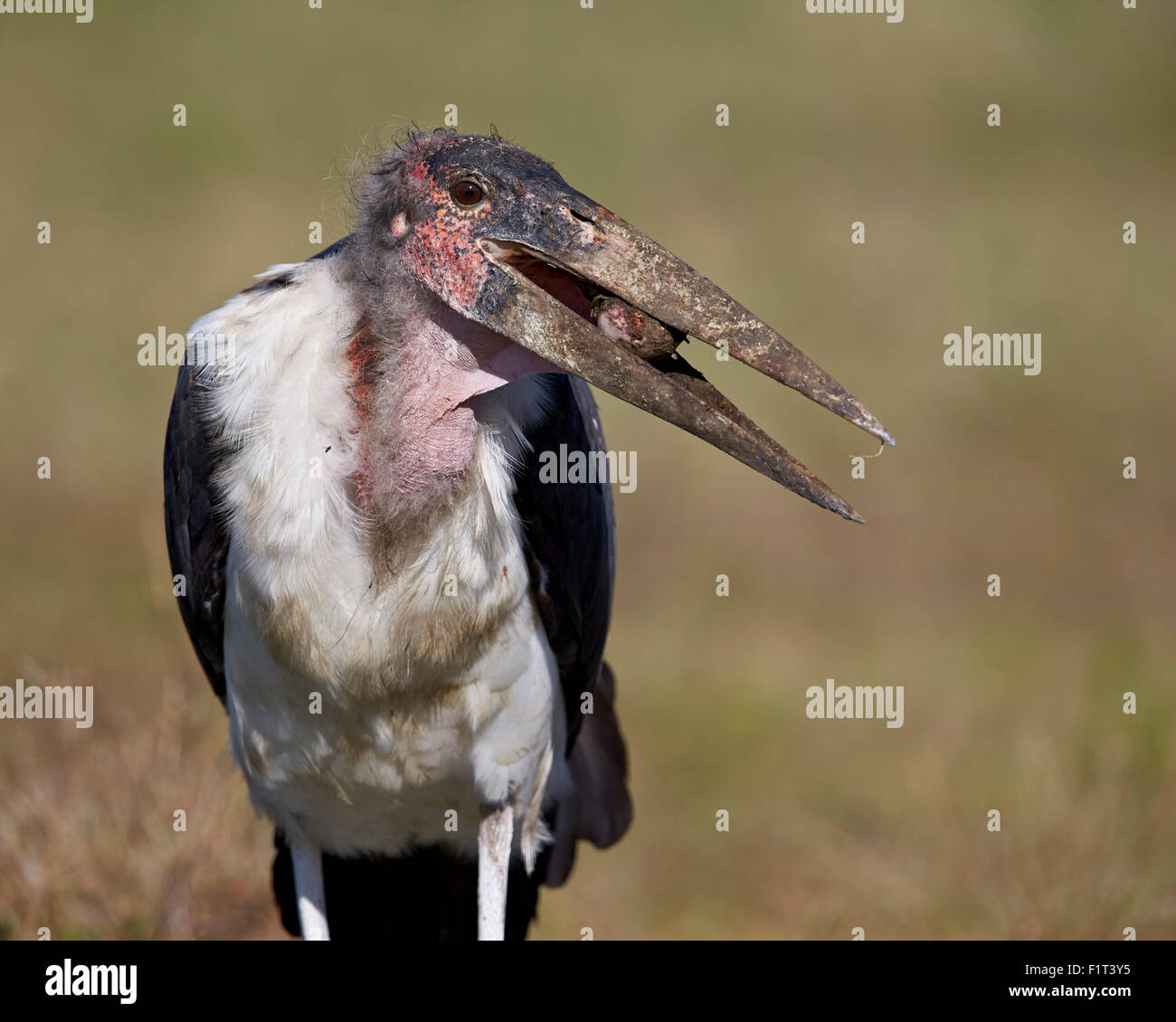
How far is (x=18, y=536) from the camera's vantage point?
1152cm

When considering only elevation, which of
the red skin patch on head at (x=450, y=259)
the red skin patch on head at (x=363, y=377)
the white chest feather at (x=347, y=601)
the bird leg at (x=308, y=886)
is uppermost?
the red skin patch on head at (x=450, y=259)

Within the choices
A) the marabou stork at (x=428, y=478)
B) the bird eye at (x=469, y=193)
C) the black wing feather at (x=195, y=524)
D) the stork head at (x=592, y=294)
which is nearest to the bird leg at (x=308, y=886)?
the marabou stork at (x=428, y=478)

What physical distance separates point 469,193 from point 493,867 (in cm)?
197

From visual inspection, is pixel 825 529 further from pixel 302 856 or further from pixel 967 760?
pixel 302 856

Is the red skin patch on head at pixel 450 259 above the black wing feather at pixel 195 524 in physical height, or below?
above

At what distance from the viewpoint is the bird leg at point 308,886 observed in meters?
4.80

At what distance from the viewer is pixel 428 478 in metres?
3.88

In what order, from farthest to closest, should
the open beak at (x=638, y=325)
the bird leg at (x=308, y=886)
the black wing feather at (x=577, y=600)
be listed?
the bird leg at (x=308, y=886)
the black wing feather at (x=577, y=600)
the open beak at (x=638, y=325)

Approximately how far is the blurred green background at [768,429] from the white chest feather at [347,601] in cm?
67

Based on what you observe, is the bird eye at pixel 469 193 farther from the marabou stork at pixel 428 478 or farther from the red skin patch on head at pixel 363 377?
the red skin patch on head at pixel 363 377

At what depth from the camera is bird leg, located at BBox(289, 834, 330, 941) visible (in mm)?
4797

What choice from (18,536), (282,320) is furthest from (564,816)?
(18,536)

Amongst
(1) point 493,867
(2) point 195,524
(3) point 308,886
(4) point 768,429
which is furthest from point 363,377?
(4) point 768,429

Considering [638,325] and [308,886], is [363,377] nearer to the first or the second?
[638,325]
